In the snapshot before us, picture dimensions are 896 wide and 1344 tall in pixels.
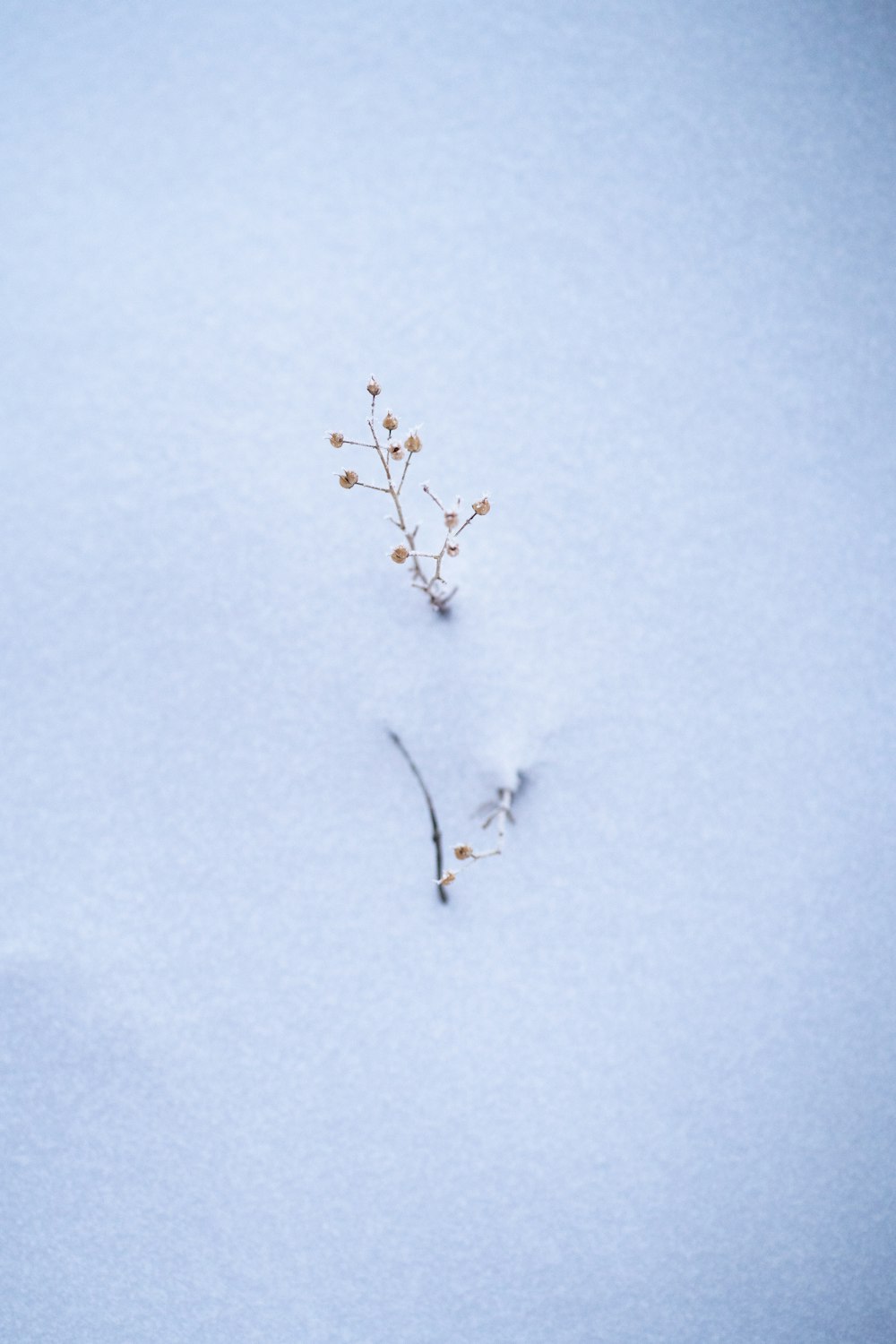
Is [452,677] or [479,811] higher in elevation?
[452,677]

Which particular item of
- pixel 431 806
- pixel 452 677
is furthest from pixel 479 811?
pixel 452 677

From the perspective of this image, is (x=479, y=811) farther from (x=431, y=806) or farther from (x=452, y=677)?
(x=452, y=677)

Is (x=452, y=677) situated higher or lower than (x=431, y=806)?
higher

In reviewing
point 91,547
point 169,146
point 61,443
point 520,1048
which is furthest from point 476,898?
point 169,146

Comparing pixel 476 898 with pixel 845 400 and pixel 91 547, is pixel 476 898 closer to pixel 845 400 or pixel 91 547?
pixel 91 547

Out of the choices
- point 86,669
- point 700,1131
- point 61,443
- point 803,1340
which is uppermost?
point 61,443

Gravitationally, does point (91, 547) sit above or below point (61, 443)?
below

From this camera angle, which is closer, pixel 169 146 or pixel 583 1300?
pixel 583 1300
